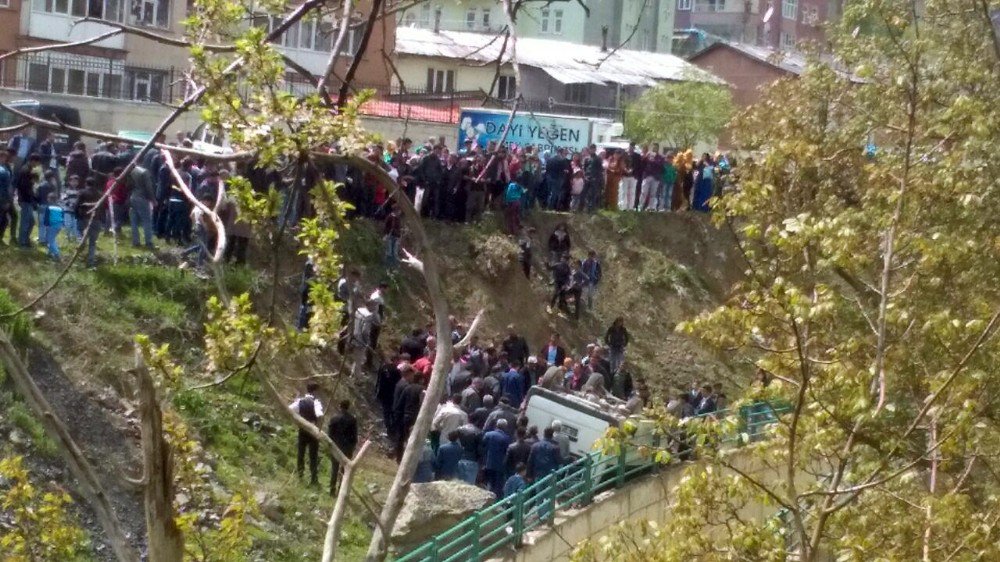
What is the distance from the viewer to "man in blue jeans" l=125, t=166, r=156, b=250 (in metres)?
19.6

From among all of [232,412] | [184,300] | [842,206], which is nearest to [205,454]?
[232,412]

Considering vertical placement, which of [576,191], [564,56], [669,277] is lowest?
[669,277]

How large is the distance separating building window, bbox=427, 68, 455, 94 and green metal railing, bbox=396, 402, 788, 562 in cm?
1098

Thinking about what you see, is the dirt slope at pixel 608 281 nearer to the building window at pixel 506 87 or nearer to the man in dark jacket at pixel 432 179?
the man in dark jacket at pixel 432 179

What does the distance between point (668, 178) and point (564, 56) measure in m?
8.20

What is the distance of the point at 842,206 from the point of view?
1370 centimetres

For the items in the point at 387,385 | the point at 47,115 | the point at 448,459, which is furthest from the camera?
the point at 47,115

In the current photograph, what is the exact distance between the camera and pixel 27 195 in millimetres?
18297

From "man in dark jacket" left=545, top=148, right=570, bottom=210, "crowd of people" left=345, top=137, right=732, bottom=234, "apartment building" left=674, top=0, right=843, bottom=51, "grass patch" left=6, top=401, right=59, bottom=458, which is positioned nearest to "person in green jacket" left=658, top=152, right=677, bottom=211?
"crowd of people" left=345, top=137, right=732, bottom=234

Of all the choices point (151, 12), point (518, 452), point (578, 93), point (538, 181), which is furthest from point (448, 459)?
point (578, 93)

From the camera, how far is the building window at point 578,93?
1704 inches

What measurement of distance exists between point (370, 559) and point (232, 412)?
44.2 feet

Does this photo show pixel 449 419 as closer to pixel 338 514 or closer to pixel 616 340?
pixel 616 340

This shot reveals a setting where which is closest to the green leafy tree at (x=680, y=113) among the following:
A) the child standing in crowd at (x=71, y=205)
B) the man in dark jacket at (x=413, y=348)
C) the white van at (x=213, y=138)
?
the man in dark jacket at (x=413, y=348)
